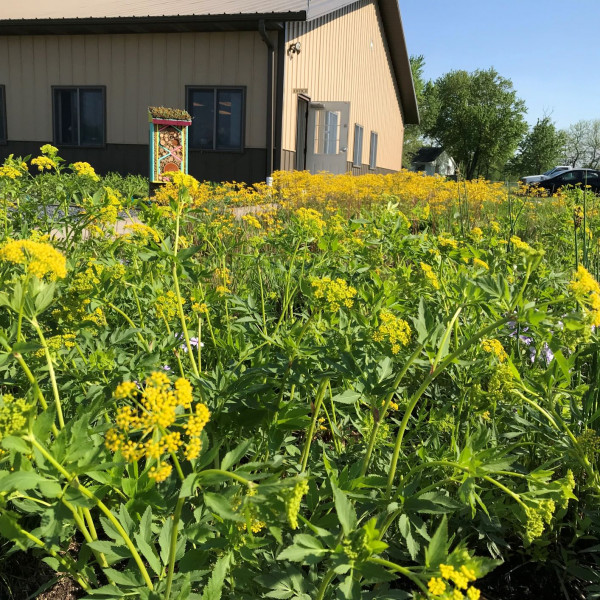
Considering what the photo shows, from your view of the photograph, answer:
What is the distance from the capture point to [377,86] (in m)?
20.4

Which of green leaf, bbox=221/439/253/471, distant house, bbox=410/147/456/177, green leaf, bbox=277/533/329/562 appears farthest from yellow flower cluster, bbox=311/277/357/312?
distant house, bbox=410/147/456/177

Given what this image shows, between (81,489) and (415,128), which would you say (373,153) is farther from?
(415,128)

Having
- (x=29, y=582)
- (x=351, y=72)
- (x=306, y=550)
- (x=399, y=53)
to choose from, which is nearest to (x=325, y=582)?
(x=306, y=550)

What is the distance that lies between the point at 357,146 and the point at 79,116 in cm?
855

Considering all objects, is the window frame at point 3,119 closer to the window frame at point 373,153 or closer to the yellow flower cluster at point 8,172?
the window frame at point 373,153

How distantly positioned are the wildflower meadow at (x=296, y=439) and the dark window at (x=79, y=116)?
12.5 m

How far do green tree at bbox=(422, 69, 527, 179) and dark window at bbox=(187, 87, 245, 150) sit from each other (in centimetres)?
4029

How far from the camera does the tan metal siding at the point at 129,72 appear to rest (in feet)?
42.3

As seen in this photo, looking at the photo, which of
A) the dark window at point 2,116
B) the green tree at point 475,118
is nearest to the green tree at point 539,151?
the green tree at point 475,118

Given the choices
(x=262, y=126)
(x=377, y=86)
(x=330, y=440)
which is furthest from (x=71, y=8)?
(x=330, y=440)

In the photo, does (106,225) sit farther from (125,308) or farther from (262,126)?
(262,126)

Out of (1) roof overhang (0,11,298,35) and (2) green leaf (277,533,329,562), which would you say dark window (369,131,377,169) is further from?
(2) green leaf (277,533,329,562)

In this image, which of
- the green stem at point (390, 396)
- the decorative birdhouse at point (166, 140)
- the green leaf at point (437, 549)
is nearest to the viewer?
the green leaf at point (437, 549)

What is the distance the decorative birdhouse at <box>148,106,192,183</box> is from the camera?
1008 cm
